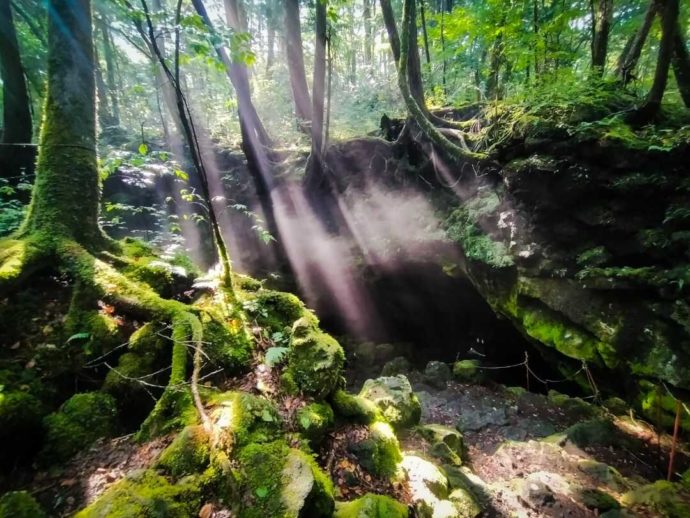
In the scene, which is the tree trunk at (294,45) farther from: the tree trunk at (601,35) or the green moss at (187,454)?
the green moss at (187,454)

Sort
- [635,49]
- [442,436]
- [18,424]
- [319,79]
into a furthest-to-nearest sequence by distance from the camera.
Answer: [319,79], [635,49], [442,436], [18,424]

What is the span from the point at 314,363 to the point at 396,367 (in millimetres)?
6250

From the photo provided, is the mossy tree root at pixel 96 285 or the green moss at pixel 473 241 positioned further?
the green moss at pixel 473 241

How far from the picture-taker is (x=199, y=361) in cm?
308

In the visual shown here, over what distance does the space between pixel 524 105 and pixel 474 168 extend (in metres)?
1.66

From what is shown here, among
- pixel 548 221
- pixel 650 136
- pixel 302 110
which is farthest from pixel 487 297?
pixel 302 110

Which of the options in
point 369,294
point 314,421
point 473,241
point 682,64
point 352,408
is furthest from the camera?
point 369,294

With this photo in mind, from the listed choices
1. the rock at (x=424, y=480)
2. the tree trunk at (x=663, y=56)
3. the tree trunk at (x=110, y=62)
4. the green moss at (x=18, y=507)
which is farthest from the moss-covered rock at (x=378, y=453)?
the tree trunk at (x=110, y=62)

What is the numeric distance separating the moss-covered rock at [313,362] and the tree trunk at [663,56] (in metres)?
5.76

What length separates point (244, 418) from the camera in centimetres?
267

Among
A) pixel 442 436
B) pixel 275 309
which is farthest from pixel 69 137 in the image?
pixel 442 436

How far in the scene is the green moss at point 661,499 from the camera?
3.64 meters

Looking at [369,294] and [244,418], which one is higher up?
[244,418]

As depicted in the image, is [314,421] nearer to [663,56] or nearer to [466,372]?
[663,56]
